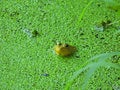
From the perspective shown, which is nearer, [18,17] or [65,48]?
[65,48]

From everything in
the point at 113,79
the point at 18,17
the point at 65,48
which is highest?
the point at 18,17

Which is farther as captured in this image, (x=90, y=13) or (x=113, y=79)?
(x=90, y=13)

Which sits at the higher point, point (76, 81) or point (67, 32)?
point (67, 32)

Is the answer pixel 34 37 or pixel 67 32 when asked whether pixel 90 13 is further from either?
pixel 34 37

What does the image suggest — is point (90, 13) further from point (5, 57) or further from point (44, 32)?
point (5, 57)

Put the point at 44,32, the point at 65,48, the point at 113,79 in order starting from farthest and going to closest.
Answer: the point at 44,32
the point at 65,48
the point at 113,79

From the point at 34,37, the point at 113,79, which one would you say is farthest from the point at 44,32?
the point at 113,79

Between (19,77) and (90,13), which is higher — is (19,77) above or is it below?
below

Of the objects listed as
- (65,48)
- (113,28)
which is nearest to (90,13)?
(113,28)

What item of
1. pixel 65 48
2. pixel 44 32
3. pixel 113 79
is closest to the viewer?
pixel 113 79
